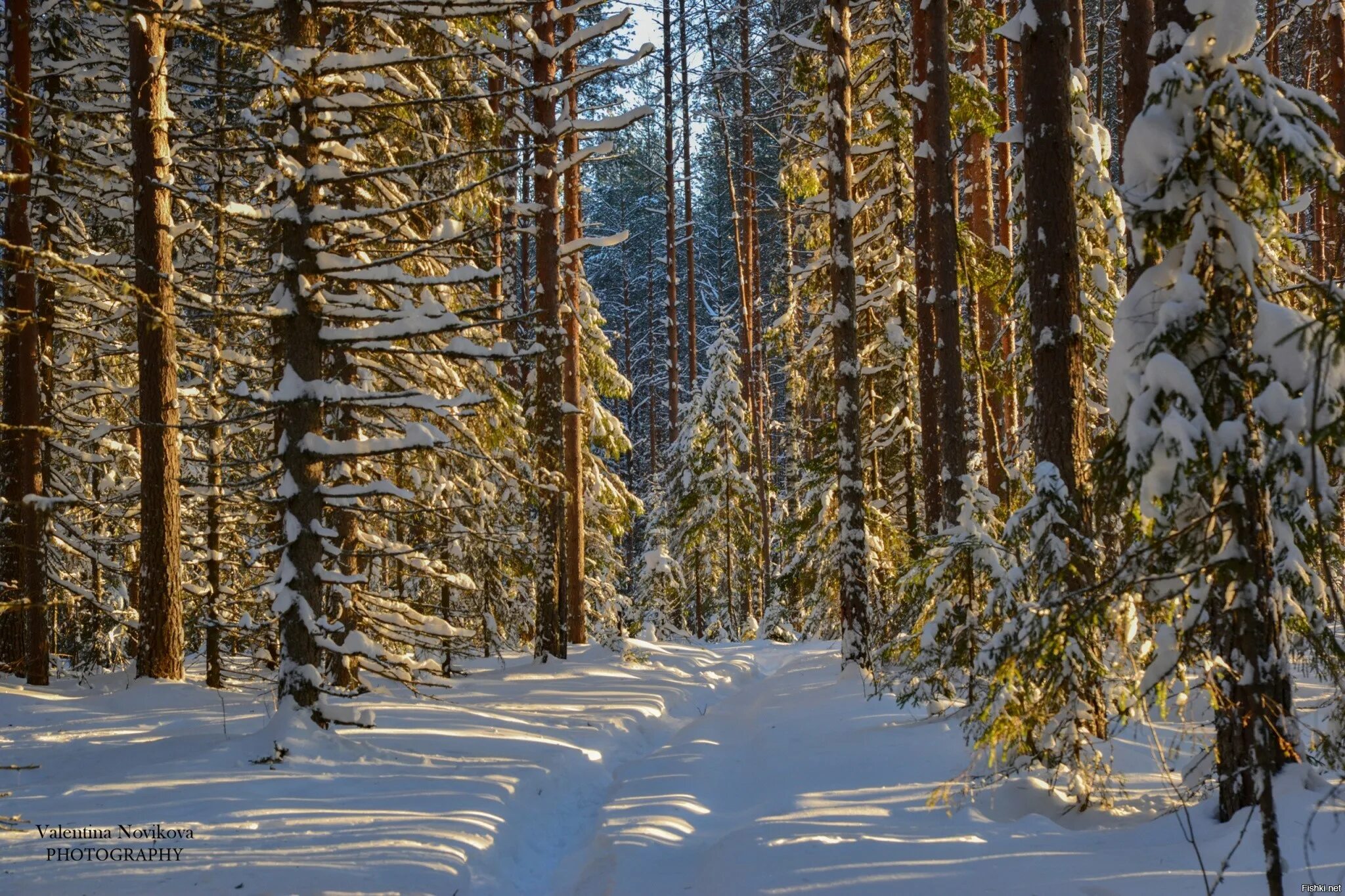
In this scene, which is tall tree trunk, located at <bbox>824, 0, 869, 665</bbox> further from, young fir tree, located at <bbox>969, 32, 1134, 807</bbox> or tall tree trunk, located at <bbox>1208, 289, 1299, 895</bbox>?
tall tree trunk, located at <bbox>1208, 289, 1299, 895</bbox>

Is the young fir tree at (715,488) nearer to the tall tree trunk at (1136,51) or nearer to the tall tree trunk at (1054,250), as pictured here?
the tall tree trunk at (1136,51)

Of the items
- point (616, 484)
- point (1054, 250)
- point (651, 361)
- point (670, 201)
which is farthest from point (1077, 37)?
point (651, 361)

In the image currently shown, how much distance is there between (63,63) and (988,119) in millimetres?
14970

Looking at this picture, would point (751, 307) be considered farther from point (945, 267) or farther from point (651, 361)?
point (945, 267)

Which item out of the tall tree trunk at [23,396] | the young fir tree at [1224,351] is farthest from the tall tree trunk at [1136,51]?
the tall tree trunk at [23,396]

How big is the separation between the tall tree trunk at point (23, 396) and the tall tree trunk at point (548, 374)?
7.04 m

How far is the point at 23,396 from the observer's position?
464 inches

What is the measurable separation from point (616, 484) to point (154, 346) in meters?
11.6

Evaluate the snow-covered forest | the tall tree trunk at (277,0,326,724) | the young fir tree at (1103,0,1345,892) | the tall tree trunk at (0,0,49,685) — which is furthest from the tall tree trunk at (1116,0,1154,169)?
the tall tree trunk at (0,0,49,685)

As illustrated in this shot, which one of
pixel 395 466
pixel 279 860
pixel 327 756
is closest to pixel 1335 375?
pixel 279 860

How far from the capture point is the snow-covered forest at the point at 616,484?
412 cm

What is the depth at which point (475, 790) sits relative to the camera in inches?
281

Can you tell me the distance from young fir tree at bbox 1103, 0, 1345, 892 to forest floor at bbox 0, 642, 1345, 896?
3.20 feet

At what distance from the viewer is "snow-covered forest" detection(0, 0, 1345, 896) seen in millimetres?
4117
